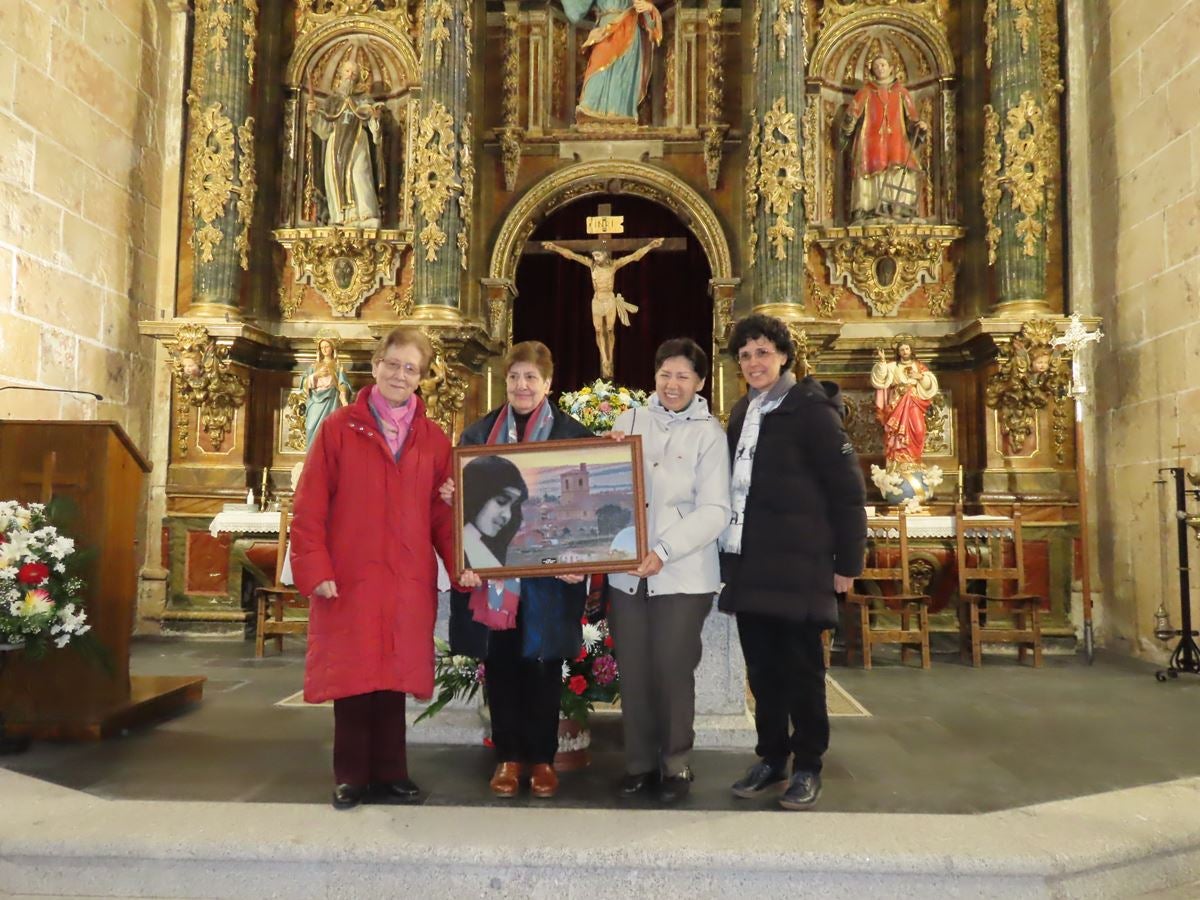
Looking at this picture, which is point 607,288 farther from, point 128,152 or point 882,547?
point 128,152

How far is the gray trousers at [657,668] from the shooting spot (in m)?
3.11

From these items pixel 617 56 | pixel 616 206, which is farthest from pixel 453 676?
pixel 617 56

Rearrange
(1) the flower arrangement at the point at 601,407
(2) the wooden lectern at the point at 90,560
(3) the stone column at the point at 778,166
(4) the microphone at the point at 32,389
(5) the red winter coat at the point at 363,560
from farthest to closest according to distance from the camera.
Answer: (3) the stone column at the point at 778,166 < (4) the microphone at the point at 32,389 < (1) the flower arrangement at the point at 601,407 < (2) the wooden lectern at the point at 90,560 < (5) the red winter coat at the point at 363,560

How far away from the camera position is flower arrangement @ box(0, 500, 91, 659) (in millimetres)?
3793

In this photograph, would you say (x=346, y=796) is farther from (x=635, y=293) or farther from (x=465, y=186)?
(x=635, y=293)

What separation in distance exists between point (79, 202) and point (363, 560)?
18.3 ft

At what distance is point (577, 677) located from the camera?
11.8 feet

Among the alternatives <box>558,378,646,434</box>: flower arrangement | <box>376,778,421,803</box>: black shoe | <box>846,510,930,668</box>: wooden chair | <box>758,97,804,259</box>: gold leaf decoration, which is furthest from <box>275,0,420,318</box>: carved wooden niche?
<box>376,778,421,803</box>: black shoe

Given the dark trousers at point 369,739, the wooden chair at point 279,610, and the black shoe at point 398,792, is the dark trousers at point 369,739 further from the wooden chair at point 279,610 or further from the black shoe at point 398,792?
the wooden chair at point 279,610

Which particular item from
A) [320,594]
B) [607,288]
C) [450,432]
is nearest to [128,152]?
[450,432]

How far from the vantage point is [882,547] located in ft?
21.8

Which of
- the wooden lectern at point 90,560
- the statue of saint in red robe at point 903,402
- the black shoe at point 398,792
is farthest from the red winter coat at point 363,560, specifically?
the statue of saint in red robe at point 903,402

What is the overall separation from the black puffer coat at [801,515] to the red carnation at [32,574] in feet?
9.67

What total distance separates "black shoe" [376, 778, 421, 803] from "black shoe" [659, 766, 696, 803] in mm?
858
